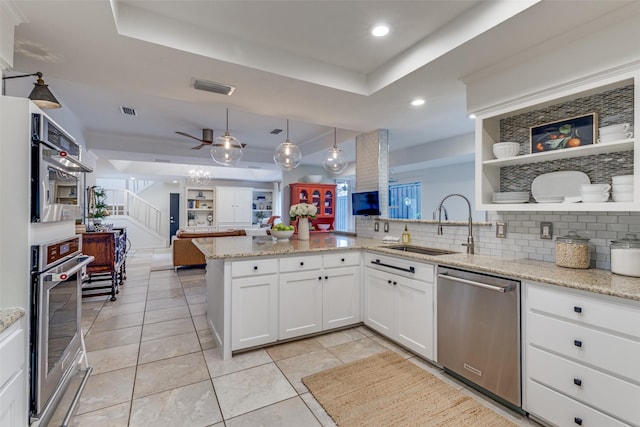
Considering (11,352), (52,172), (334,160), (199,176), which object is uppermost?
(199,176)

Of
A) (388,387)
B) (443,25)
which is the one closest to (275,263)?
(388,387)

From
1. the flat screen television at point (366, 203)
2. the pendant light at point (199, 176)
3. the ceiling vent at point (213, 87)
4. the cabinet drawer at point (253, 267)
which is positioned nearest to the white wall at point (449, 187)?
the flat screen television at point (366, 203)

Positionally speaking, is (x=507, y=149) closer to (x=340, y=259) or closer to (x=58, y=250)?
(x=340, y=259)

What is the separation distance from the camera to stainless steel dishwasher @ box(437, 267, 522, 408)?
1.86m

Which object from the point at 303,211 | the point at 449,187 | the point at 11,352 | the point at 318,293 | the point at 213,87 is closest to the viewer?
the point at 11,352

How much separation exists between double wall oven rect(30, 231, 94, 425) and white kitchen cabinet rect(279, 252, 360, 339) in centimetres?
148

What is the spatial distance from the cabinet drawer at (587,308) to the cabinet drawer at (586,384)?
9.8 inches

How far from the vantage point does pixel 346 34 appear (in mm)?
2311

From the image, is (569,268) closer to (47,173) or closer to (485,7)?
(485,7)

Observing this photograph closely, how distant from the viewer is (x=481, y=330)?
6.63 ft

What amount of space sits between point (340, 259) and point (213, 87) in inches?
81.3

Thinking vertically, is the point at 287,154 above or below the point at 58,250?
above

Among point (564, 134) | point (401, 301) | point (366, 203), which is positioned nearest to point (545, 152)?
point (564, 134)

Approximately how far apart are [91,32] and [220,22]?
824mm
